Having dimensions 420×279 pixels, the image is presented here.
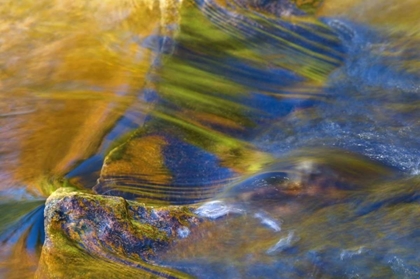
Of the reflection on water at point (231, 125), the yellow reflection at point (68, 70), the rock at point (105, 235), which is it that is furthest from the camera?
the yellow reflection at point (68, 70)

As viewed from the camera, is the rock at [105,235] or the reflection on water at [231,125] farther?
the reflection on water at [231,125]

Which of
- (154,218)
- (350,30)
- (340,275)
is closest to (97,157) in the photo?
(154,218)

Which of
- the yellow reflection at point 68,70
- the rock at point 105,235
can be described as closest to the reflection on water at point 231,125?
the yellow reflection at point 68,70

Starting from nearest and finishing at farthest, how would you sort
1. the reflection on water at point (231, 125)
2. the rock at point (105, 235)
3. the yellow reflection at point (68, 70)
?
the rock at point (105, 235)
the reflection on water at point (231, 125)
the yellow reflection at point (68, 70)

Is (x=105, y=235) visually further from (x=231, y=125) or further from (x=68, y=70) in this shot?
(x=68, y=70)

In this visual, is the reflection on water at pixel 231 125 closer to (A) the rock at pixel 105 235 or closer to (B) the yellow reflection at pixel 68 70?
(B) the yellow reflection at pixel 68 70

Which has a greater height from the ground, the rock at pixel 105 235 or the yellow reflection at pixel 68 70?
the yellow reflection at pixel 68 70

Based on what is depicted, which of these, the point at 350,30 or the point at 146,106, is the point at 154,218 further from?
the point at 350,30
